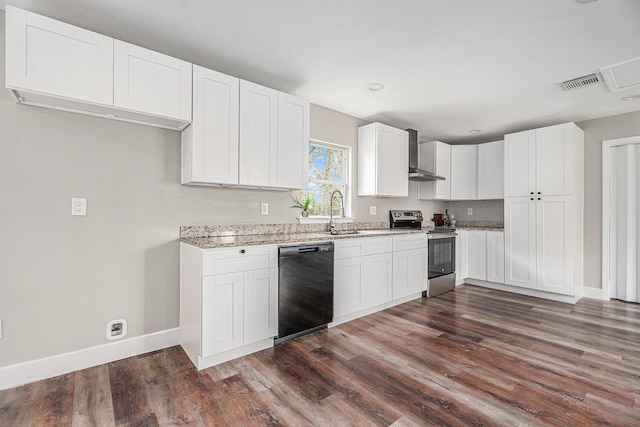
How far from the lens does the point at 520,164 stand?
432 centimetres

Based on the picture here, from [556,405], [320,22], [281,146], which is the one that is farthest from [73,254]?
[556,405]

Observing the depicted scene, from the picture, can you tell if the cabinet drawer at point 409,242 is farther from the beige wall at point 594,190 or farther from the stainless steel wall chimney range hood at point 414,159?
the beige wall at point 594,190

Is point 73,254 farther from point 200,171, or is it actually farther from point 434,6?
point 434,6

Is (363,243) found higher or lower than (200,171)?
lower

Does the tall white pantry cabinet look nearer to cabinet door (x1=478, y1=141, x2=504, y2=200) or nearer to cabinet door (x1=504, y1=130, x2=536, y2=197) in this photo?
cabinet door (x1=504, y1=130, x2=536, y2=197)

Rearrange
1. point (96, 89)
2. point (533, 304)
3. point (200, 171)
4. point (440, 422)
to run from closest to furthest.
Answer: point (440, 422)
point (96, 89)
point (200, 171)
point (533, 304)

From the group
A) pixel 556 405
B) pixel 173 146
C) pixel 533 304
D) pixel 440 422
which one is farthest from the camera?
pixel 533 304

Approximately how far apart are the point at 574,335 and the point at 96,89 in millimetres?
4481

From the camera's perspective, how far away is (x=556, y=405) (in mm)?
1820

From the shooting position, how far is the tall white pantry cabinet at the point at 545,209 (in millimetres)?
3902

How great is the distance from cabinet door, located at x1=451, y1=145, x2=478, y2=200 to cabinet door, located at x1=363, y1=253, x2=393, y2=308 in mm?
2397

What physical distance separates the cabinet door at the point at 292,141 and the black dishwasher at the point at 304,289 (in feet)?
2.45

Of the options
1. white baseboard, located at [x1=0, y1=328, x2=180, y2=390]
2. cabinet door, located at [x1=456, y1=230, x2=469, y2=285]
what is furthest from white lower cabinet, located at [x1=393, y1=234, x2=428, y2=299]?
white baseboard, located at [x1=0, y1=328, x2=180, y2=390]

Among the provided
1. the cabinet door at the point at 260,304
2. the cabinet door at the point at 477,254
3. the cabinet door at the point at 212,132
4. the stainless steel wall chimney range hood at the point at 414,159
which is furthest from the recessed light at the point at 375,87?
the cabinet door at the point at 477,254
